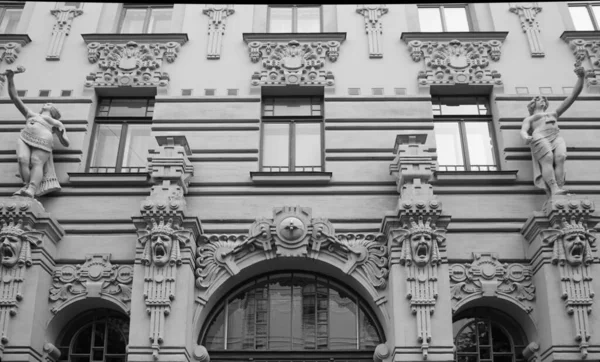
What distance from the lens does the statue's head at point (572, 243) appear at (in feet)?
43.7

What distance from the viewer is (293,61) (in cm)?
1748

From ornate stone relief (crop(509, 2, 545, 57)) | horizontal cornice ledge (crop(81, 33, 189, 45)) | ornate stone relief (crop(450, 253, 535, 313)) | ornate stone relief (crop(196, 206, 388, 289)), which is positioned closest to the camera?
ornate stone relief (crop(450, 253, 535, 313))

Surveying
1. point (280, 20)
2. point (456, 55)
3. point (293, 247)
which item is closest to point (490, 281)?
point (293, 247)

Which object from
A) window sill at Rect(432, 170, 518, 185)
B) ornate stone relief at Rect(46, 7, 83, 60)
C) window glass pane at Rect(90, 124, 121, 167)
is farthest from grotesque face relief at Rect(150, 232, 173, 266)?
ornate stone relief at Rect(46, 7, 83, 60)

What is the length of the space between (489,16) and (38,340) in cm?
1376

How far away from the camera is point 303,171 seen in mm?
15609

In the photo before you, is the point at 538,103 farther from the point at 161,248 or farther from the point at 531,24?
the point at 161,248

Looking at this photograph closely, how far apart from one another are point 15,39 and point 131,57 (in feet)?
10.6

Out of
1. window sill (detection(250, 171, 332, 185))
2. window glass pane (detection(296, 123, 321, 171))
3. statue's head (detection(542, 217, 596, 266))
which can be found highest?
window glass pane (detection(296, 123, 321, 171))

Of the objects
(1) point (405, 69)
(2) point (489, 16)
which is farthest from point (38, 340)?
(2) point (489, 16)

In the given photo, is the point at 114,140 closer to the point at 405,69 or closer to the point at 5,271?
the point at 5,271

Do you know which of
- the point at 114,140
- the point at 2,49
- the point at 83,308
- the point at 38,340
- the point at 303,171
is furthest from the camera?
the point at 2,49

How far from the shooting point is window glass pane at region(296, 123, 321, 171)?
16.4 meters

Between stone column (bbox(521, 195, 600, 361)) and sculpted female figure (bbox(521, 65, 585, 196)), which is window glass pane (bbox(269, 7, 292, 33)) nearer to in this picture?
sculpted female figure (bbox(521, 65, 585, 196))
